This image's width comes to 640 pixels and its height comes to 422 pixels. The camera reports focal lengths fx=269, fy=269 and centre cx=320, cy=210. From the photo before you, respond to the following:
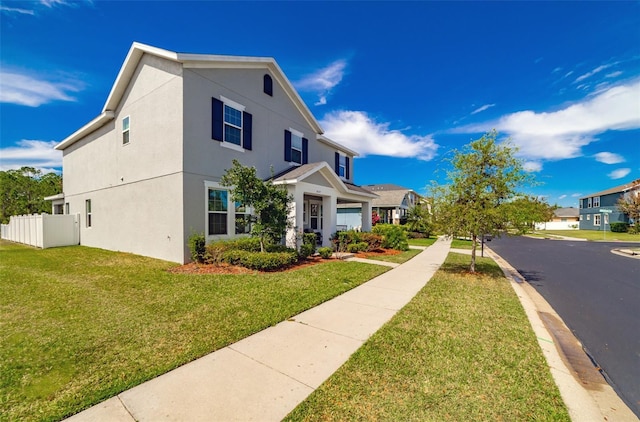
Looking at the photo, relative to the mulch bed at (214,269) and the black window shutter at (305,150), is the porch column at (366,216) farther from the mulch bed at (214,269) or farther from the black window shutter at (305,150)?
the mulch bed at (214,269)

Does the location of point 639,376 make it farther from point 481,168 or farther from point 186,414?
point 481,168

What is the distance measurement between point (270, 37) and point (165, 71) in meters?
5.25

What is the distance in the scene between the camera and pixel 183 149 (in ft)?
31.4

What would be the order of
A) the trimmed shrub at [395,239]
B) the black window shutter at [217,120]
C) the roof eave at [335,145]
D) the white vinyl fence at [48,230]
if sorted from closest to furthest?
the black window shutter at [217,120] < the white vinyl fence at [48,230] < the trimmed shrub at [395,239] < the roof eave at [335,145]

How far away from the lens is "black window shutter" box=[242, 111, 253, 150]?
38.6 ft

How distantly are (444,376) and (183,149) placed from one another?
9.90 meters

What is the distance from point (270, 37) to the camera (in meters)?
12.9

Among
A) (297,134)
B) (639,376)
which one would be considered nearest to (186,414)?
(639,376)

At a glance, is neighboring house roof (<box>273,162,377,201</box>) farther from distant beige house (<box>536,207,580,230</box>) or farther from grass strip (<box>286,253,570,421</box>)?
distant beige house (<box>536,207,580,230</box>)

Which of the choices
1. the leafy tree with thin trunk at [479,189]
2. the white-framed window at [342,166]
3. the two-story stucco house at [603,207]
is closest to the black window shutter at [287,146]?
the white-framed window at [342,166]

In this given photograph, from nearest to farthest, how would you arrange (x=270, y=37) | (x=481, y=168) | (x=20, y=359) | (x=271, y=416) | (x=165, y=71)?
(x=271, y=416), (x=20, y=359), (x=481, y=168), (x=165, y=71), (x=270, y=37)

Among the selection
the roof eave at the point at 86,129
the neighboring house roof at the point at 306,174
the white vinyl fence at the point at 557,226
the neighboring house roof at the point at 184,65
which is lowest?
the white vinyl fence at the point at 557,226

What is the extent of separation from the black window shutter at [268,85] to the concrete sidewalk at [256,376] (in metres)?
11.1

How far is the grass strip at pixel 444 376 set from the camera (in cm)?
273
